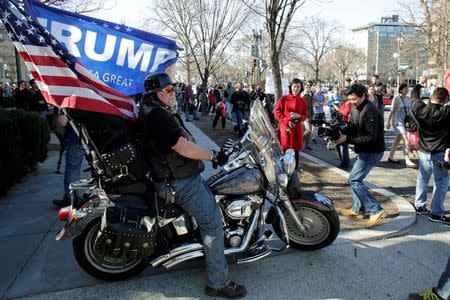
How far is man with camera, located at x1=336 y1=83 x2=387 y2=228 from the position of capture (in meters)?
4.90

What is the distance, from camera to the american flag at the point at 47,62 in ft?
10.2

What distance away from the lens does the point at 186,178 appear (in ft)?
11.0

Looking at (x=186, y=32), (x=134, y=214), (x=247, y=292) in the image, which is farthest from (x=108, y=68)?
(x=186, y=32)

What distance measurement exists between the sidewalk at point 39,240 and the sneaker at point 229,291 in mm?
696

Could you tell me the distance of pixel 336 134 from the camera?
502cm

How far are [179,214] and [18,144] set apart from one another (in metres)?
4.20

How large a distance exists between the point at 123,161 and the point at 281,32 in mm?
6145

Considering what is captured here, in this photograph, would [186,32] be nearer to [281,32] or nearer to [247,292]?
[281,32]

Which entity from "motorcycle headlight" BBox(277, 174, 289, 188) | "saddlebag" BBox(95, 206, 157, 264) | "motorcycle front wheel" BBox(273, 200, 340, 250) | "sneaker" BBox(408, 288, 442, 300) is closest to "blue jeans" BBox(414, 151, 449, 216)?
"motorcycle front wheel" BBox(273, 200, 340, 250)

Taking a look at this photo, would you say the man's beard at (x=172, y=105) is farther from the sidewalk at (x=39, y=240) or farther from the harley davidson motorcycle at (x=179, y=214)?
the sidewalk at (x=39, y=240)

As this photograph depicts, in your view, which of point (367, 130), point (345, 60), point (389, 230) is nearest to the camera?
point (389, 230)

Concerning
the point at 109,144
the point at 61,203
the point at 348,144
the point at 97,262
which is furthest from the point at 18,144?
the point at 348,144

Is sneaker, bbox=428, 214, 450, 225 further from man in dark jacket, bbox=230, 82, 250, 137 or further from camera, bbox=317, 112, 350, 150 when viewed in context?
man in dark jacket, bbox=230, 82, 250, 137

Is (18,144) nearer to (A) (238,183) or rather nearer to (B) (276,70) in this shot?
(A) (238,183)
